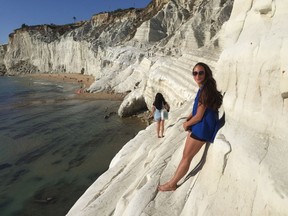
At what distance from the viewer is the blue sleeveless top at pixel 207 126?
4.62 metres

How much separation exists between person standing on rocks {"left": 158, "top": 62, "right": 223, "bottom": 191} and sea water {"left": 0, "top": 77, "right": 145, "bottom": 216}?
6733 mm

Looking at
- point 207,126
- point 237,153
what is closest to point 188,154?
point 207,126

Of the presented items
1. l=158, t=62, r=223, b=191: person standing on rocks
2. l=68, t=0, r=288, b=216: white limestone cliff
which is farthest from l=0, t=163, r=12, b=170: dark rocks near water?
l=158, t=62, r=223, b=191: person standing on rocks

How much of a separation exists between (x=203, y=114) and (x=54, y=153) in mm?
12366

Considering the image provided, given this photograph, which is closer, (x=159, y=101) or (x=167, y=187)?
(x=167, y=187)

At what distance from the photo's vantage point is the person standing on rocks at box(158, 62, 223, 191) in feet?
15.0

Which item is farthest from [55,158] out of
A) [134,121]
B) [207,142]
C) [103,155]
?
[207,142]

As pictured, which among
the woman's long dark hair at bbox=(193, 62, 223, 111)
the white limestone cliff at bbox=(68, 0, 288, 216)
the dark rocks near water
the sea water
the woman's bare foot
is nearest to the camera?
the white limestone cliff at bbox=(68, 0, 288, 216)

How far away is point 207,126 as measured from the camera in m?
4.70

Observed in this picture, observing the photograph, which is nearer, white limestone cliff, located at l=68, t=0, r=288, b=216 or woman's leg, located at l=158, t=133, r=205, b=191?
white limestone cliff, located at l=68, t=0, r=288, b=216

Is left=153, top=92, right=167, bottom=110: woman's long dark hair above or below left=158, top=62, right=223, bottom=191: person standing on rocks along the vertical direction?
below

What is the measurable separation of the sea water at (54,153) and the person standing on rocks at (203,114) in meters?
6.73

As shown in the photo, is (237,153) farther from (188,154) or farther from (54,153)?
(54,153)

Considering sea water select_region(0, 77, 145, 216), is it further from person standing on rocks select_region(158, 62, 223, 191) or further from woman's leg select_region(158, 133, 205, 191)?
person standing on rocks select_region(158, 62, 223, 191)
